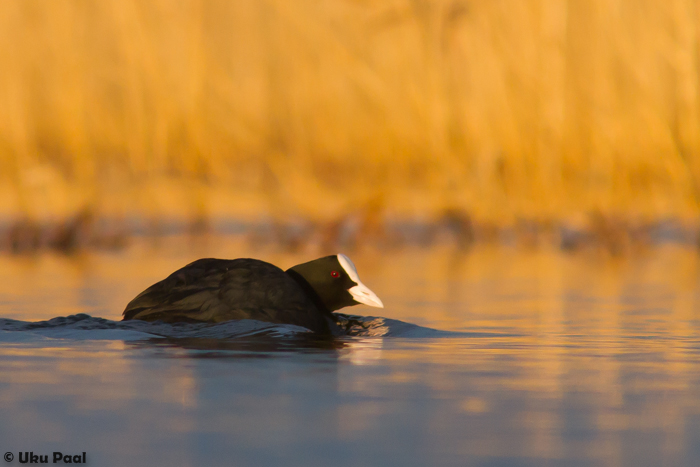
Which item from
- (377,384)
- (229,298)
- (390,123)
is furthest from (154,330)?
(390,123)

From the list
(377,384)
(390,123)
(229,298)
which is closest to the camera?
(377,384)

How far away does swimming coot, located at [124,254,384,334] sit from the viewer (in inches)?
238

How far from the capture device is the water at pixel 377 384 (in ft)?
10.4

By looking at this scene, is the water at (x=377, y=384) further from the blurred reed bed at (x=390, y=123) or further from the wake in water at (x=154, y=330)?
the blurred reed bed at (x=390, y=123)

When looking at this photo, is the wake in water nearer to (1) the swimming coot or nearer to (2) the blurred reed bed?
(1) the swimming coot

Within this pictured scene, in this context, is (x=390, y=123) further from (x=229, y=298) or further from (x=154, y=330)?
(x=154, y=330)

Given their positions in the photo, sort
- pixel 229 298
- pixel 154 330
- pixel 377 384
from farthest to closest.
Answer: pixel 229 298
pixel 154 330
pixel 377 384

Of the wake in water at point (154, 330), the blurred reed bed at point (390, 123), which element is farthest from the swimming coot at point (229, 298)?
the blurred reed bed at point (390, 123)

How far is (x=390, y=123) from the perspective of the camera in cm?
1112

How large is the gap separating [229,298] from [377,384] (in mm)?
2010

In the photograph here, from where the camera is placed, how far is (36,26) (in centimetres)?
1237

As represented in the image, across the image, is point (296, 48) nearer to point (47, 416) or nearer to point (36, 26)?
point (36, 26)

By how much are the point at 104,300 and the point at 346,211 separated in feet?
15.2

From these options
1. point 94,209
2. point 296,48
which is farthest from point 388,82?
point 94,209
